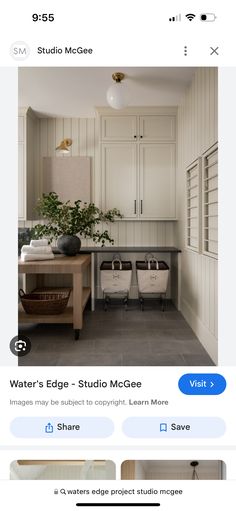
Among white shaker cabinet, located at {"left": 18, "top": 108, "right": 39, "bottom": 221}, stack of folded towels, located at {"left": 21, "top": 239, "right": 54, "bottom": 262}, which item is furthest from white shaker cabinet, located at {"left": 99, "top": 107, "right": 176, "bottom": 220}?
stack of folded towels, located at {"left": 21, "top": 239, "right": 54, "bottom": 262}

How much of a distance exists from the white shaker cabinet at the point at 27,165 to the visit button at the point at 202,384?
2.54 meters

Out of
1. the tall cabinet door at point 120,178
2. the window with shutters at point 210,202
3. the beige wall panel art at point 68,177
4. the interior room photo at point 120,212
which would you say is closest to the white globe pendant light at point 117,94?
the interior room photo at point 120,212

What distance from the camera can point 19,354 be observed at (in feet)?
1.48

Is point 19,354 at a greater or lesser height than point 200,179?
lesser

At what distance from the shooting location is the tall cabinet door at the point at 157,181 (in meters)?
3.01

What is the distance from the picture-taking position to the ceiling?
7.45ft

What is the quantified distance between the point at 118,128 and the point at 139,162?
0.94 feet
